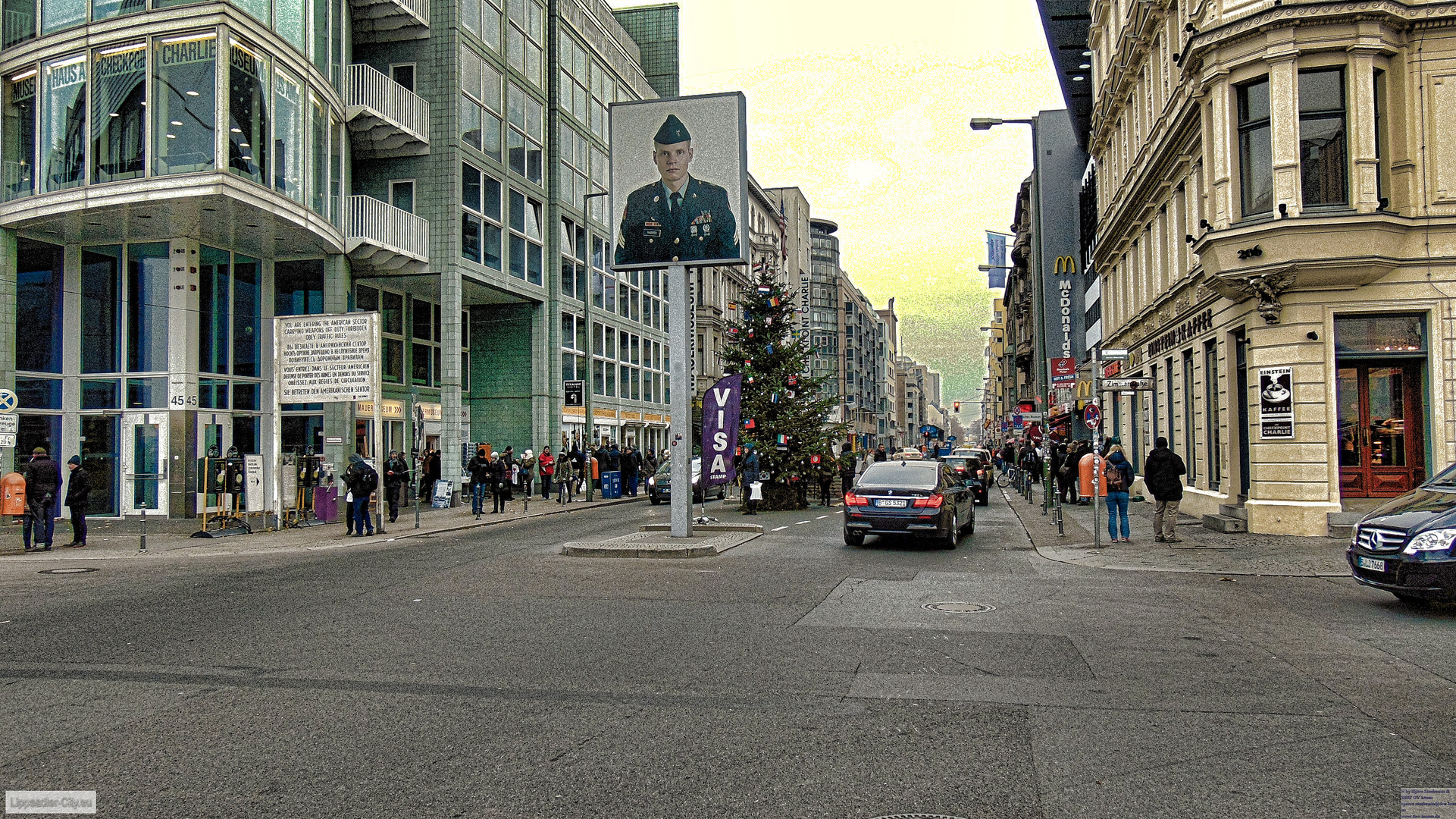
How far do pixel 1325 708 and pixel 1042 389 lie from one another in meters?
28.6

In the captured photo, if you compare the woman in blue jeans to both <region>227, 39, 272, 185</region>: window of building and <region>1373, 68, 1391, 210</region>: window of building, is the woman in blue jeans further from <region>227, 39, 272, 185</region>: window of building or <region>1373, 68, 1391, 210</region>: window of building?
<region>227, 39, 272, 185</region>: window of building

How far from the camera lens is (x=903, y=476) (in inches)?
703

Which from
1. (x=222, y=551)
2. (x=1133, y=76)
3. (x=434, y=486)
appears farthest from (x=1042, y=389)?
(x=222, y=551)

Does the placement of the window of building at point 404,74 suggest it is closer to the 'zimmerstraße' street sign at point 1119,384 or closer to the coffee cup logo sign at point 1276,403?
the 'zimmerstraße' street sign at point 1119,384

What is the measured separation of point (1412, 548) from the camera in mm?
9883

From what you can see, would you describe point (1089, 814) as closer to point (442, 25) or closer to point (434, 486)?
point (434, 486)

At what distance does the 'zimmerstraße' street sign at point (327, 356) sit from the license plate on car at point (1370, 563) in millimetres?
18135

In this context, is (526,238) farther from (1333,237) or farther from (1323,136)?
(1333,237)

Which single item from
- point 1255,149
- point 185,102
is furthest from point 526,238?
point 1255,149

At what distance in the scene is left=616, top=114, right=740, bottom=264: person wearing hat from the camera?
59.8ft

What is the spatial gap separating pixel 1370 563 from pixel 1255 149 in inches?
403

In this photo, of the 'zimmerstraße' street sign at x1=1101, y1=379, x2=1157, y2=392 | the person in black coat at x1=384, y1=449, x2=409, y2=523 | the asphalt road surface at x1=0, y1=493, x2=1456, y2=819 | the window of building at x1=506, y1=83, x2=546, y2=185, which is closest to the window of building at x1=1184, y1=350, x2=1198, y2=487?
the 'zimmerstraße' street sign at x1=1101, y1=379, x2=1157, y2=392

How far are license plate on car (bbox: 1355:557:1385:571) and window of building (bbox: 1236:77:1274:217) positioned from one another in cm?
914

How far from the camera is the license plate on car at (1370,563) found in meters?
10.2
